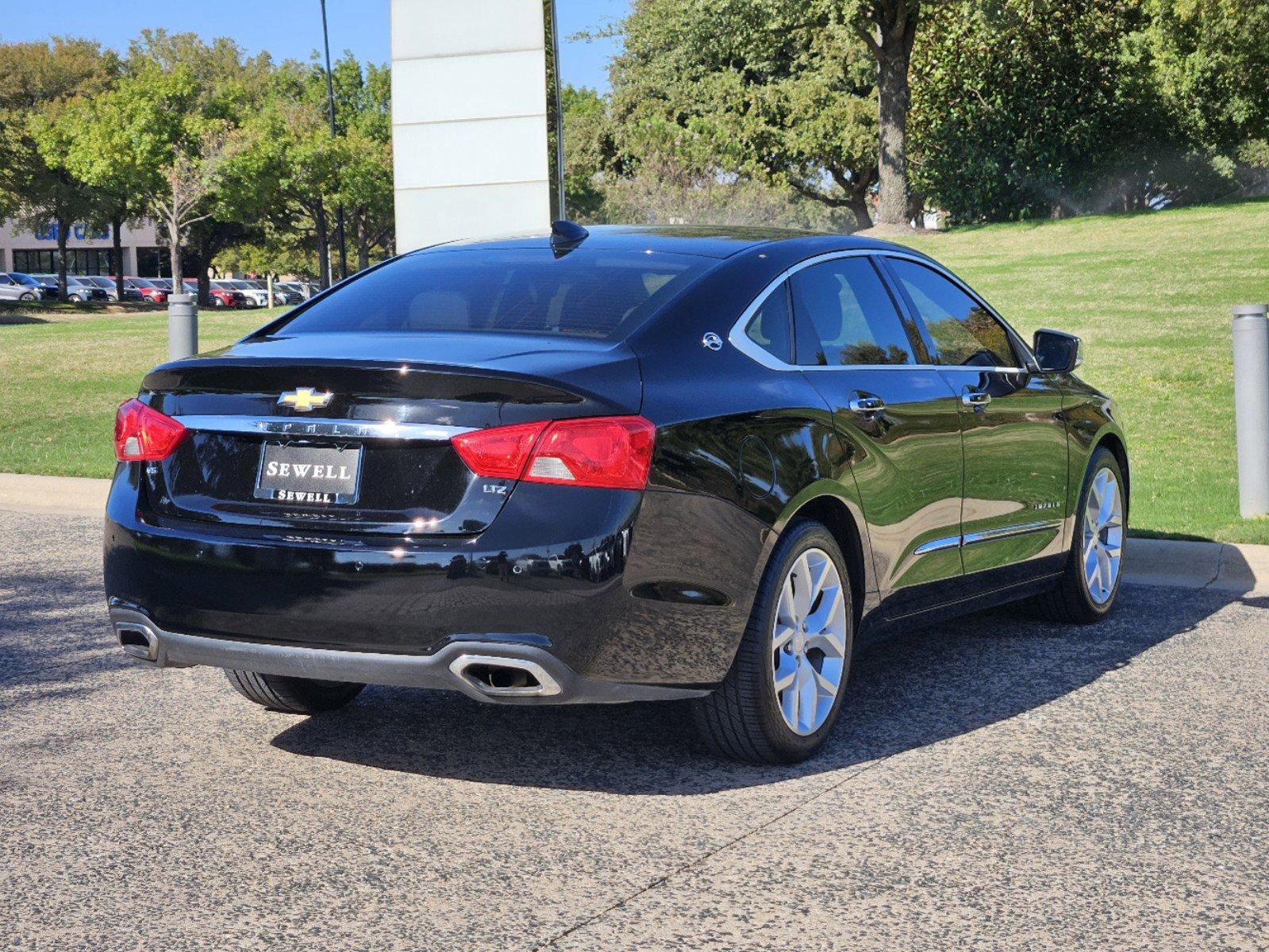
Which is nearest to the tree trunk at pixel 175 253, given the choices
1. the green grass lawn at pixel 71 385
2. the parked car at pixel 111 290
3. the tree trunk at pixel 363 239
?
the tree trunk at pixel 363 239

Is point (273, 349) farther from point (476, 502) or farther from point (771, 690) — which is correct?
point (771, 690)

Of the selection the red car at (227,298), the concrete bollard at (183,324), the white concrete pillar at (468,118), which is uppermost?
the red car at (227,298)

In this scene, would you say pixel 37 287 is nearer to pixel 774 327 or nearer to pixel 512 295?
pixel 512 295

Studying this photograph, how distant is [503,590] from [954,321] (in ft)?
9.34

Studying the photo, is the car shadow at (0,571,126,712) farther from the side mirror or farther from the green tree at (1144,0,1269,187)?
the green tree at (1144,0,1269,187)

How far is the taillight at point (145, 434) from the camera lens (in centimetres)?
454

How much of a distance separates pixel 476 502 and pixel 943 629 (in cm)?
358

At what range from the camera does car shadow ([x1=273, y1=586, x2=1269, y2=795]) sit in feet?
15.7

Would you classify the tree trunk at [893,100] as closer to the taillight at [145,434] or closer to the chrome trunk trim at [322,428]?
the taillight at [145,434]

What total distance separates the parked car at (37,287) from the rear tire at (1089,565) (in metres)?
71.6

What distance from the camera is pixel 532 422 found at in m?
4.09

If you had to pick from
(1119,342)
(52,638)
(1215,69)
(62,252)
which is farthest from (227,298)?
(52,638)

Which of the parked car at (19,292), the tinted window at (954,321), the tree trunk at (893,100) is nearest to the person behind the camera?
the tinted window at (954,321)

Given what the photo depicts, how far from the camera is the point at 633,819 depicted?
4.32 meters
